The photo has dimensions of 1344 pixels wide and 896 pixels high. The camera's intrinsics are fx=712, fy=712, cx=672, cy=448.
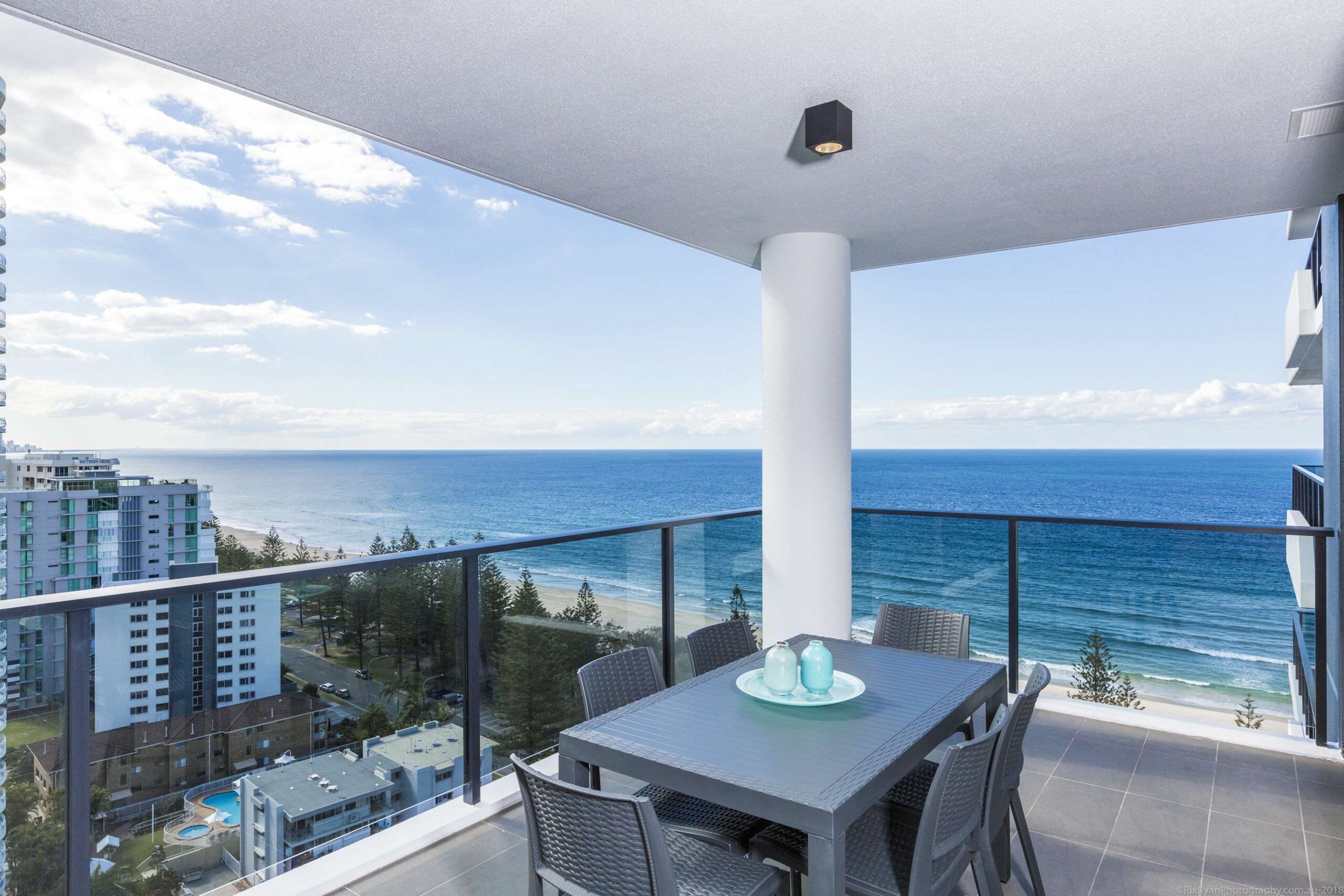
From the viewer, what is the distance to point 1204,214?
3.44 metres

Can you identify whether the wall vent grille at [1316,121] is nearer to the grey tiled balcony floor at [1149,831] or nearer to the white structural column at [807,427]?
the white structural column at [807,427]

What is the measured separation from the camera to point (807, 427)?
3859 mm

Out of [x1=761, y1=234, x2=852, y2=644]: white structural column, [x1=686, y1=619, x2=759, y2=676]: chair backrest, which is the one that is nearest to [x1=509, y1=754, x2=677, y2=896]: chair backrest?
[x1=686, y1=619, x2=759, y2=676]: chair backrest

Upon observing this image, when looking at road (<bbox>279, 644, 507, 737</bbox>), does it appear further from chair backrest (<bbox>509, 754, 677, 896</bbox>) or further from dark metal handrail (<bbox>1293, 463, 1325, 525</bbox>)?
dark metal handrail (<bbox>1293, 463, 1325, 525</bbox>)

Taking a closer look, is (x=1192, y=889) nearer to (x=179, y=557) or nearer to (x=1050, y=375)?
(x=179, y=557)

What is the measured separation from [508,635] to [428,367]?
2842 cm

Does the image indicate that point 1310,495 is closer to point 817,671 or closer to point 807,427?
point 807,427

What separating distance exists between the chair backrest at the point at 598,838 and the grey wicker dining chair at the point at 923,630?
177cm

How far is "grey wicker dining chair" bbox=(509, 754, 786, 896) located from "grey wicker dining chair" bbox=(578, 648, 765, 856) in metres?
0.29

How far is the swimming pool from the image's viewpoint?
6.81ft

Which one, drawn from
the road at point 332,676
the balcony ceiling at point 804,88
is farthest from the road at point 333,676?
the balcony ceiling at point 804,88

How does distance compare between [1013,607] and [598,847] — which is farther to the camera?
[1013,607]

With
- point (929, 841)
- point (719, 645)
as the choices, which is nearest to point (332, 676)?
point (719, 645)

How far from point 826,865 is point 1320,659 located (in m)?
3.45
